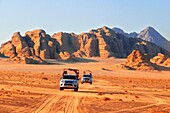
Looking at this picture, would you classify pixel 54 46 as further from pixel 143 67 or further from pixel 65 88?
pixel 65 88

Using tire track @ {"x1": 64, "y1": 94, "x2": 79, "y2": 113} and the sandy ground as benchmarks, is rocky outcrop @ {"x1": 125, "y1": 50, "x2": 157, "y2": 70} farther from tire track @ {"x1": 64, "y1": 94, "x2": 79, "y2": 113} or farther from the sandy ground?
tire track @ {"x1": 64, "y1": 94, "x2": 79, "y2": 113}

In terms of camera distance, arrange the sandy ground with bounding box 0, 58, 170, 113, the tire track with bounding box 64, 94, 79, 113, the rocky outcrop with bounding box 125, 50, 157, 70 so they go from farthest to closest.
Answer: the rocky outcrop with bounding box 125, 50, 157, 70, the sandy ground with bounding box 0, 58, 170, 113, the tire track with bounding box 64, 94, 79, 113

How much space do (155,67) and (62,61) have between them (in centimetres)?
4517

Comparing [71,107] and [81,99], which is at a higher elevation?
[81,99]

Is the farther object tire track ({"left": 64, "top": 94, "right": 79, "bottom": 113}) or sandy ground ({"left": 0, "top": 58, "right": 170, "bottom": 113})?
sandy ground ({"left": 0, "top": 58, "right": 170, "bottom": 113})

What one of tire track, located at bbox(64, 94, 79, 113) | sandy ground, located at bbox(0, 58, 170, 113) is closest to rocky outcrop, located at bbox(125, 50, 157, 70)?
sandy ground, located at bbox(0, 58, 170, 113)

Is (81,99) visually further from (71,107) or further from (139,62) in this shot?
(139,62)

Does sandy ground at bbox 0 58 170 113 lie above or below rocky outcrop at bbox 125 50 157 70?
below

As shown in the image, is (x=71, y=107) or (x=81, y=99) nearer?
(x=71, y=107)

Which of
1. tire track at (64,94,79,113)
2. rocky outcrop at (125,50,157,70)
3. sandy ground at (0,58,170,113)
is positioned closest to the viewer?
tire track at (64,94,79,113)

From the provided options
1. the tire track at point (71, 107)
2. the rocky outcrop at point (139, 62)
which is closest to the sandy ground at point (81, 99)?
the tire track at point (71, 107)

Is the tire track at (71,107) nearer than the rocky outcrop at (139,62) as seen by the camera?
Yes

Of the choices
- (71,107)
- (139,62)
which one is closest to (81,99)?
(71,107)

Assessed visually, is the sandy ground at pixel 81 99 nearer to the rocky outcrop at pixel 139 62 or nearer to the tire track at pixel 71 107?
the tire track at pixel 71 107
